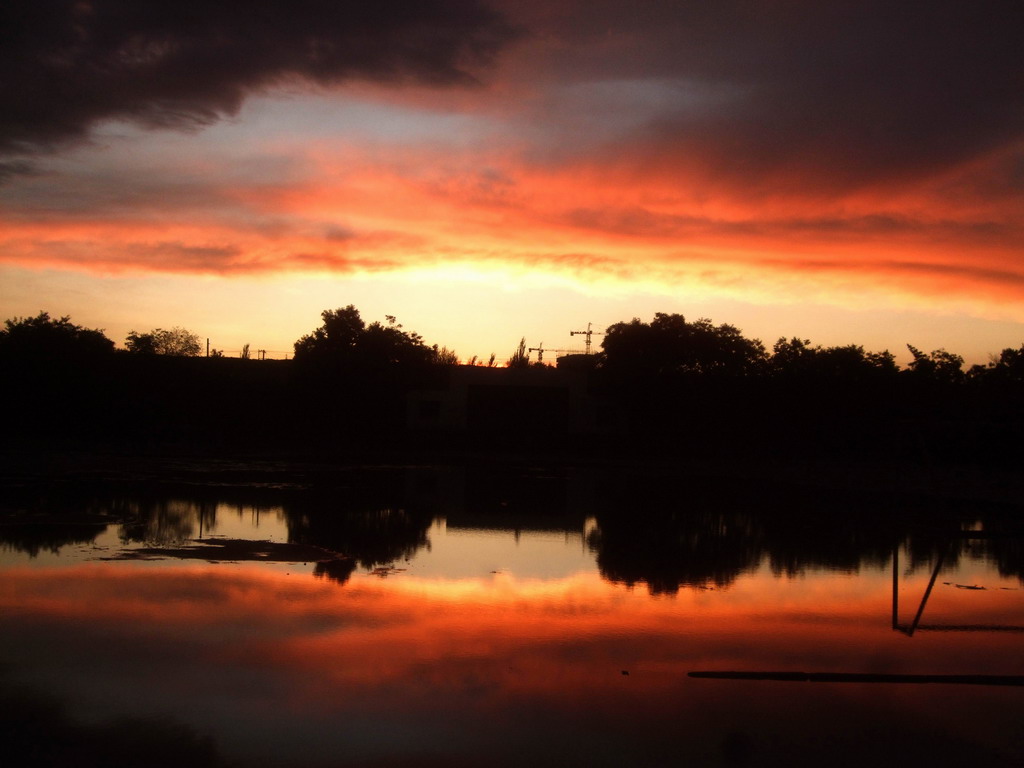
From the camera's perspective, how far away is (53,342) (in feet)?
174

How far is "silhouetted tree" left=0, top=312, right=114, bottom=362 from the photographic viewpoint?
50.4 meters

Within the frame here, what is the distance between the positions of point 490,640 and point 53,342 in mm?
50277

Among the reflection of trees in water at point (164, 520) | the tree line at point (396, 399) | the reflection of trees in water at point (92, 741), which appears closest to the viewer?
the reflection of trees in water at point (92, 741)

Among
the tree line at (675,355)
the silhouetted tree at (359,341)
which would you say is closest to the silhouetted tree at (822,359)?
the tree line at (675,355)

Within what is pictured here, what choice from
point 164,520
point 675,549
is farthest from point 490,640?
point 164,520

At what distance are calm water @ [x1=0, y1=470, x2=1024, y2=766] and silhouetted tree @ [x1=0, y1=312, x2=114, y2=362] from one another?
3517cm

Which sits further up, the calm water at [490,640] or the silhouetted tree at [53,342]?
the silhouetted tree at [53,342]

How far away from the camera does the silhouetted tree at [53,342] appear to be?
1983 inches

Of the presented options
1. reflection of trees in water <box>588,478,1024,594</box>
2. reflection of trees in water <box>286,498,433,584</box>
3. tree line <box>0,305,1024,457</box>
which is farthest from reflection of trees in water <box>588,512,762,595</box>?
tree line <box>0,305,1024,457</box>

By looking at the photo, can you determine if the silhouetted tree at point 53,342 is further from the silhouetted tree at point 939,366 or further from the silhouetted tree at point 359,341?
the silhouetted tree at point 939,366

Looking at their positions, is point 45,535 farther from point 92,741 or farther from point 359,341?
point 359,341

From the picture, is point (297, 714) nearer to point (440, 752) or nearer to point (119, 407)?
point (440, 752)

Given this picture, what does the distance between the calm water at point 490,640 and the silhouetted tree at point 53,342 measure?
3517 centimetres

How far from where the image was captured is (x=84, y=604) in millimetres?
10320
